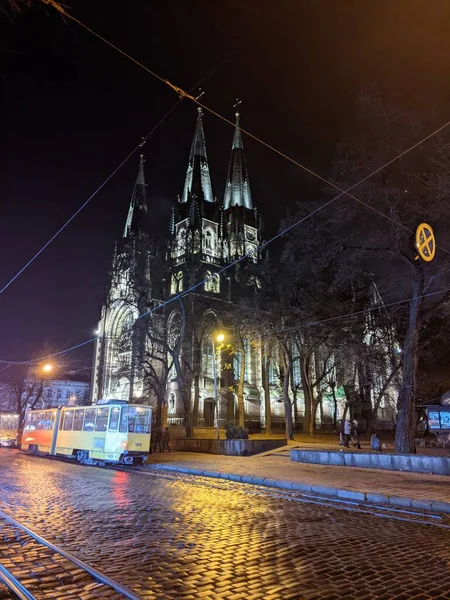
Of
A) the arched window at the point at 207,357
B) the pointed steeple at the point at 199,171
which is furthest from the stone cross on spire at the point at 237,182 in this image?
the arched window at the point at 207,357

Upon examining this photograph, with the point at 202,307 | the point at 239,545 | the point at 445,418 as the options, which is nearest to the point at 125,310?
the point at 202,307

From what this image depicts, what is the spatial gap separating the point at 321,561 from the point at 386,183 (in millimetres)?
13892

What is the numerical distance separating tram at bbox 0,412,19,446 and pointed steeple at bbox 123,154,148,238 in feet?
139

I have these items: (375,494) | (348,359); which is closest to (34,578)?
(375,494)

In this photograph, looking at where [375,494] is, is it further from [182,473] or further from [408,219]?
[408,219]

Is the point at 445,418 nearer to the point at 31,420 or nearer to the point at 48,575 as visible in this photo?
the point at 48,575

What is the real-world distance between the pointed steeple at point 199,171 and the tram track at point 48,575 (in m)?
65.7

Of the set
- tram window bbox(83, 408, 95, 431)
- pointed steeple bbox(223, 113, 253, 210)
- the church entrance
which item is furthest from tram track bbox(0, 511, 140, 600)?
pointed steeple bbox(223, 113, 253, 210)

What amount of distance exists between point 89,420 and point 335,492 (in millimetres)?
12986

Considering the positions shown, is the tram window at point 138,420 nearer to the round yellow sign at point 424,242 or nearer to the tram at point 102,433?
the tram at point 102,433

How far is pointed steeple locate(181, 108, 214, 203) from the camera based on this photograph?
6912 centimetres

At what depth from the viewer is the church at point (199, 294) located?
42.0 meters

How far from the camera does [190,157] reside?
71000 mm

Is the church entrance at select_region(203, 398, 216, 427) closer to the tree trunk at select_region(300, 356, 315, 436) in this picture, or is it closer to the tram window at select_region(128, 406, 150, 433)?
the tree trunk at select_region(300, 356, 315, 436)
